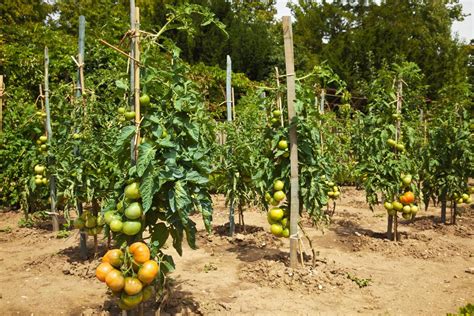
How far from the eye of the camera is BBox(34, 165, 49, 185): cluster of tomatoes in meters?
5.89

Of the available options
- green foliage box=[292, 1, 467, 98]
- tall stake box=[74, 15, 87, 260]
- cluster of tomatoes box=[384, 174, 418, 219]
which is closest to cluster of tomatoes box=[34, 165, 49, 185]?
tall stake box=[74, 15, 87, 260]

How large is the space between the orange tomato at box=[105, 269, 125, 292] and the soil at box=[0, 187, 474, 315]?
2.15 ft

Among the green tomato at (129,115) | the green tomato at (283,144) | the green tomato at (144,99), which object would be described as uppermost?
the green tomato at (144,99)

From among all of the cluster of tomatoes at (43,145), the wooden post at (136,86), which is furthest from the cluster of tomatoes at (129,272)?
the cluster of tomatoes at (43,145)

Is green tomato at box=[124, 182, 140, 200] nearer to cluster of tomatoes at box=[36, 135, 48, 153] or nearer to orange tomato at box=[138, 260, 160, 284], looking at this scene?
orange tomato at box=[138, 260, 160, 284]

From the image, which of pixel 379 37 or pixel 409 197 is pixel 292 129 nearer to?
pixel 409 197

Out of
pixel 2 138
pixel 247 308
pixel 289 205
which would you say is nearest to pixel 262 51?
pixel 2 138

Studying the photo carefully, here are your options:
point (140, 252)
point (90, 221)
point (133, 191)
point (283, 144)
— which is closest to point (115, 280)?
point (140, 252)

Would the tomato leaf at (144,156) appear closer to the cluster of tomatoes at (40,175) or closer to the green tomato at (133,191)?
the green tomato at (133,191)

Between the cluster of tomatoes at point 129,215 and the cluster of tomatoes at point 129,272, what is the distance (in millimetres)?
121

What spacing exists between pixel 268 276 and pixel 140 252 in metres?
2.24

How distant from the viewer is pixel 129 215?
2795mm

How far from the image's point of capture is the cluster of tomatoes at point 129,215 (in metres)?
2.81

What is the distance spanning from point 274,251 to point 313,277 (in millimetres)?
1153
